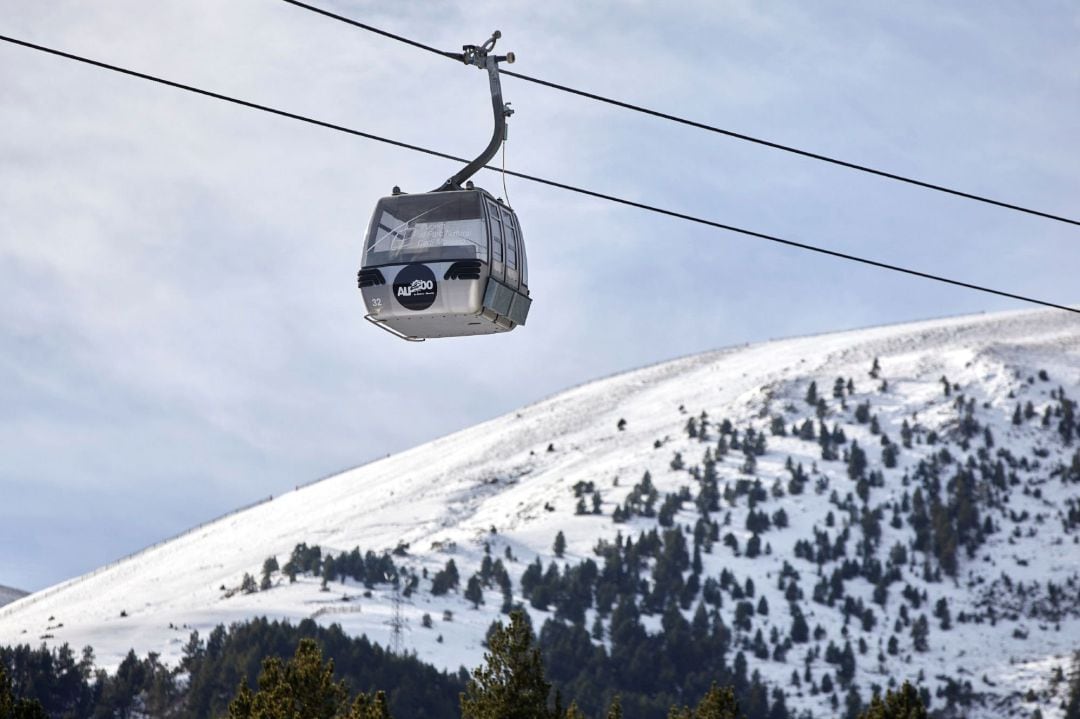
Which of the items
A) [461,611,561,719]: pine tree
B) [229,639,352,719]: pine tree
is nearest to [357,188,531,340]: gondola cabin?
[461,611,561,719]: pine tree

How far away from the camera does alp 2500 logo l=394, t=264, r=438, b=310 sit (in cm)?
1781

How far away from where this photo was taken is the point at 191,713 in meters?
149

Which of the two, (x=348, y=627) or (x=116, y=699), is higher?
(x=348, y=627)

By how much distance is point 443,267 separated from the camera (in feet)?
58.7

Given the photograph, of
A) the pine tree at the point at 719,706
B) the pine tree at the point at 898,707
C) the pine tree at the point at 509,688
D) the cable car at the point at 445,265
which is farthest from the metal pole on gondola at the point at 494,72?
the pine tree at the point at 898,707

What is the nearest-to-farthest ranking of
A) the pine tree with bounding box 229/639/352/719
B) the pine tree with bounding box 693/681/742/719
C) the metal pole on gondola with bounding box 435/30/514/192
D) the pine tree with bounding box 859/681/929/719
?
1. the metal pole on gondola with bounding box 435/30/514/192
2. the pine tree with bounding box 229/639/352/719
3. the pine tree with bounding box 693/681/742/719
4. the pine tree with bounding box 859/681/929/719

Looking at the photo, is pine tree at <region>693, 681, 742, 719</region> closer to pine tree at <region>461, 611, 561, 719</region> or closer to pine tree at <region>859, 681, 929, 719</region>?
pine tree at <region>859, 681, 929, 719</region>

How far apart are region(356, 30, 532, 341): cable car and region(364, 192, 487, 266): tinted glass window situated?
0.03 ft

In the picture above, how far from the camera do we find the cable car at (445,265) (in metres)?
17.8

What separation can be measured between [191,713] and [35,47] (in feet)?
462

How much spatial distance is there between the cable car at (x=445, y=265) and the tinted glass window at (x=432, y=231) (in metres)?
0.01

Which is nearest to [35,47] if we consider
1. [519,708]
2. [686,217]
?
[686,217]

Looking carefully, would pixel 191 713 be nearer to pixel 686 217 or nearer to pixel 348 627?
pixel 348 627

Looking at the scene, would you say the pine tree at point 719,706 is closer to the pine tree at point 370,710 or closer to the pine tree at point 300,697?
the pine tree at point 370,710
